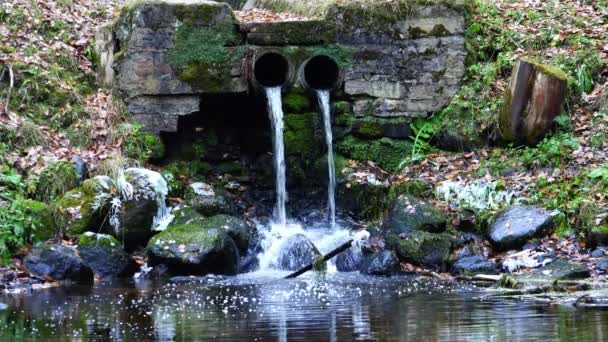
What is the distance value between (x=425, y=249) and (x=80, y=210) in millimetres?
3990

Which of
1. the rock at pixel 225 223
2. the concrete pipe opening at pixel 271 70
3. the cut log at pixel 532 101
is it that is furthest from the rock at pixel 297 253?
the cut log at pixel 532 101

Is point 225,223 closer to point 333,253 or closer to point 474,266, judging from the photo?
point 333,253

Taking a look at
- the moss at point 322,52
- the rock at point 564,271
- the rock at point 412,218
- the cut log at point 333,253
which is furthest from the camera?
the moss at point 322,52

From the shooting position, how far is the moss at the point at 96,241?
1034 cm

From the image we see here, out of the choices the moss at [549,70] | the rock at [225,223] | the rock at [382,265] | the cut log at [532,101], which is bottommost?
the rock at [382,265]

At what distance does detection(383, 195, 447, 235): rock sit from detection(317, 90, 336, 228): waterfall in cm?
160

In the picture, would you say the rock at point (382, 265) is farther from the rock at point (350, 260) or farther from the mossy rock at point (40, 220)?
the mossy rock at point (40, 220)

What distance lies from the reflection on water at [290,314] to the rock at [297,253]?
3.98ft

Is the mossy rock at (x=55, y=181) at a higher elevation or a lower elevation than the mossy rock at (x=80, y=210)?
higher

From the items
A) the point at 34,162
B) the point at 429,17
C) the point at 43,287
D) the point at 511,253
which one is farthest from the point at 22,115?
the point at 511,253

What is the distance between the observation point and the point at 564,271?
29.2 ft

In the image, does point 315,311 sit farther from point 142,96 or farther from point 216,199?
point 142,96

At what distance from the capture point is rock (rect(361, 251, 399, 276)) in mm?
10041

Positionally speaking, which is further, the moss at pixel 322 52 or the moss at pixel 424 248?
the moss at pixel 322 52
